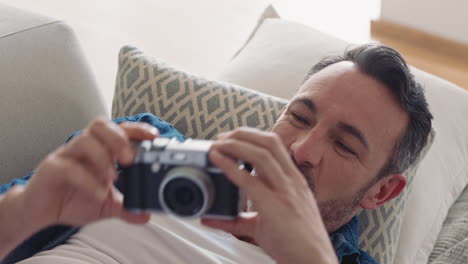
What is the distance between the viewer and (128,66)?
4.85ft

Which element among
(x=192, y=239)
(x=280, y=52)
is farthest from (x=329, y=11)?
(x=192, y=239)

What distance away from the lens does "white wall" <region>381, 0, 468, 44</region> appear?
7.57ft

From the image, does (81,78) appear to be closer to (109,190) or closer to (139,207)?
(109,190)

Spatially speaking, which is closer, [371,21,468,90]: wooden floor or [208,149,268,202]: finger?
[208,149,268,202]: finger

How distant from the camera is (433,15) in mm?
2396

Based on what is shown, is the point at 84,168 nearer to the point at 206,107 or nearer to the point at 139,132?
the point at 139,132

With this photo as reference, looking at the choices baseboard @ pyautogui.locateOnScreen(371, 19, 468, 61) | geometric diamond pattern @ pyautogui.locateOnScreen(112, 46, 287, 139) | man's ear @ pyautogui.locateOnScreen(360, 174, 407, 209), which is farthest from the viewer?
baseboard @ pyautogui.locateOnScreen(371, 19, 468, 61)

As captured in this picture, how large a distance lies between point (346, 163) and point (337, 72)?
0.63 ft

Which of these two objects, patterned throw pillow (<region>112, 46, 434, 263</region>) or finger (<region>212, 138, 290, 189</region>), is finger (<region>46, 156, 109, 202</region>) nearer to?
finger (<region>212, 138, 290, 189</region>)

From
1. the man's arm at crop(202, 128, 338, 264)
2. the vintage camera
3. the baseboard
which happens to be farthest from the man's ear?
the baseboard

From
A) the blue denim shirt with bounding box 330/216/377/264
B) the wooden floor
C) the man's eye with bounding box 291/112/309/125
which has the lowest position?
the wooden floor

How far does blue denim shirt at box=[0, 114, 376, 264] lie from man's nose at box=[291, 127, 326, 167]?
199 mm

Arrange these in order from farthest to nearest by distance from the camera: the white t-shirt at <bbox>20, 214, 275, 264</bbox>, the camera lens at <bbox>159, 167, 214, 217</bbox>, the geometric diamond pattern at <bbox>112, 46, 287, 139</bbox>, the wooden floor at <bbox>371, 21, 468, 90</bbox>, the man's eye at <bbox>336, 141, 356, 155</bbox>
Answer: the wooden floor at <bbox>371, 21, 468, 90</bbox>, the geometric diamond pattern at <bbox>112, 46, 287, 139</bbox>, the man's eye at <bbox>336, 141, 356, 155</bbox>, the white t-shirt at <bbox>20, 214, 275, 264</bbox>, the camera lens at <bbox>159, 167, 214, 217</bbox>

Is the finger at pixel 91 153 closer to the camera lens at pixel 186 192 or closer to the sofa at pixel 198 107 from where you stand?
the camera lens at pixel 186 192
